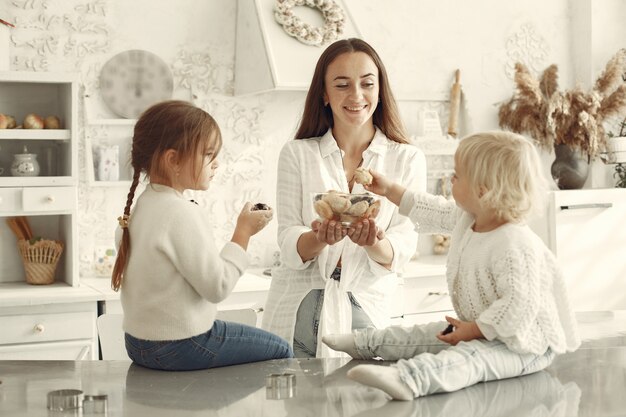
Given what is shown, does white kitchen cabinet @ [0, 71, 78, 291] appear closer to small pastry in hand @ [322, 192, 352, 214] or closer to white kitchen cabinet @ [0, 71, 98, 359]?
white kitchen cabinet @ [0, 71, 98, 359]

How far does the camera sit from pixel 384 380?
145cm

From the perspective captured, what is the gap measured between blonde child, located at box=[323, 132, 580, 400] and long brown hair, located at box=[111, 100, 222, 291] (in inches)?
21.3

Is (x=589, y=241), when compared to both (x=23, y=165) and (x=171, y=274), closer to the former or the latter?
(x=23, y=165)

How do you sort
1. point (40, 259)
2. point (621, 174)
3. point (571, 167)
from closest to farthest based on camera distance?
point (40, 259) → point (571, 167) → point (621, 174)

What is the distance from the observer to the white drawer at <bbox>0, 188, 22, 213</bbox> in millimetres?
3539

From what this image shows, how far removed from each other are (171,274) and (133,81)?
250cm

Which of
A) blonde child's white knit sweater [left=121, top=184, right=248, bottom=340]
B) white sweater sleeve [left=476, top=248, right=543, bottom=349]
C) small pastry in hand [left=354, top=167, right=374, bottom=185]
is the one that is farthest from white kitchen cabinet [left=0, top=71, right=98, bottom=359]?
white sweater sleeve [left=476, top=248, right=543, bottom=349]

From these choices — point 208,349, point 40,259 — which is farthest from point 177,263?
point 40,259

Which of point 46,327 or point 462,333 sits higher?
point 462,333

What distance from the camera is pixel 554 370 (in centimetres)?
171

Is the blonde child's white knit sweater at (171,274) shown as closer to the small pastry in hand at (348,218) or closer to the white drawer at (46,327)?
the small pastry in hand at (348,218)

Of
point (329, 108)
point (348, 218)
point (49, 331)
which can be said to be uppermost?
point (329, 108)

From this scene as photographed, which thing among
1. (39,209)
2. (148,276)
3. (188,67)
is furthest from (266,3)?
(148,276)

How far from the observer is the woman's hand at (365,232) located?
2166 millimetres
